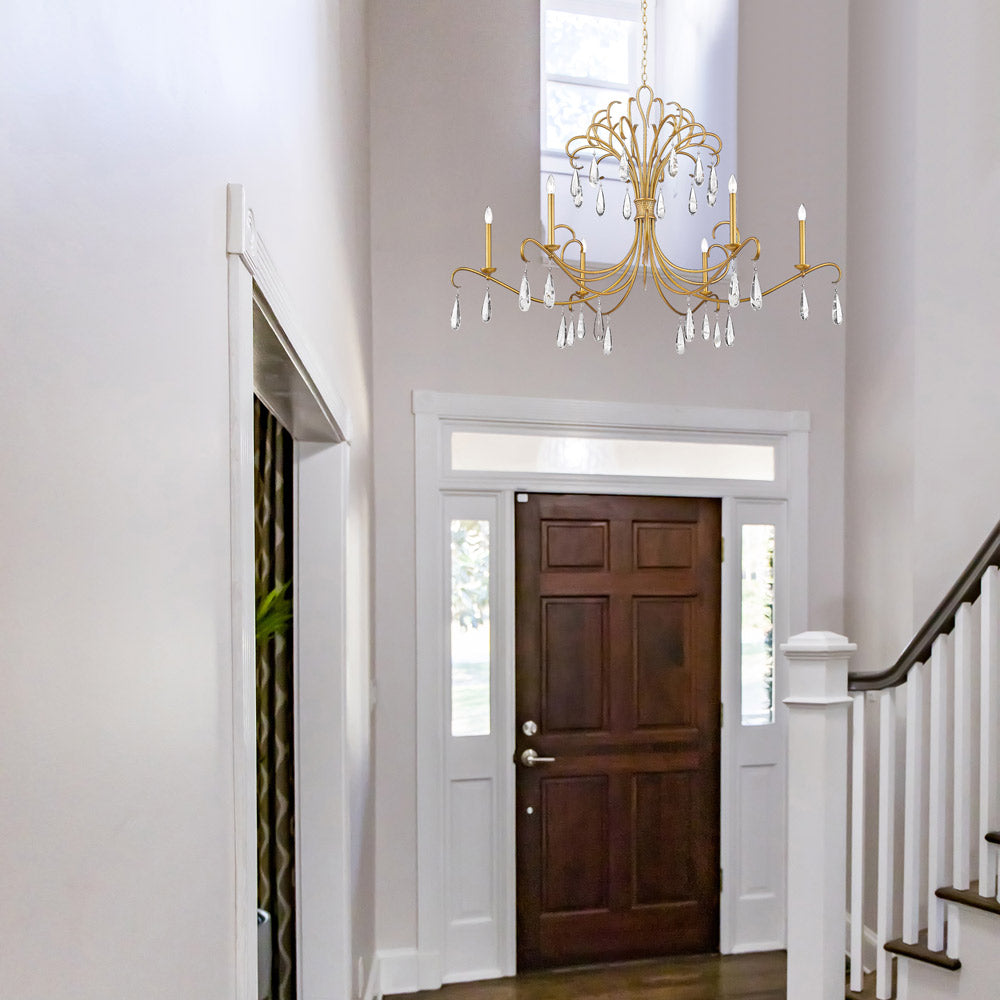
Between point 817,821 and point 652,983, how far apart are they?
1.67 m

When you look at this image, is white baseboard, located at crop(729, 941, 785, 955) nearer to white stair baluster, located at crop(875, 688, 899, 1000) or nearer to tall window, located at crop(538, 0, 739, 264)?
white stair baluster, located at crop(875, 688, 899, 1000)

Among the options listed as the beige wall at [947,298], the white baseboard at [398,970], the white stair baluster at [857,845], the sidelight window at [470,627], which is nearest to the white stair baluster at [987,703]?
the white stair baluster at [857,845]

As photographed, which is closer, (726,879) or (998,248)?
(998,248)

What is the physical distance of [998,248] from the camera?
3727mm

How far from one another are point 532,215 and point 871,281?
4.84 feet

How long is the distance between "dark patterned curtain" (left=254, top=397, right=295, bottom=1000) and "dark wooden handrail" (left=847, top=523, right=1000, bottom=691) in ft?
5.42

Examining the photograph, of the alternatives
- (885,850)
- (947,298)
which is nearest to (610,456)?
(947,298)

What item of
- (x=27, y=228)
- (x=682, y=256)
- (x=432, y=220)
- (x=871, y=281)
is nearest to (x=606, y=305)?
(x=682, y=256)

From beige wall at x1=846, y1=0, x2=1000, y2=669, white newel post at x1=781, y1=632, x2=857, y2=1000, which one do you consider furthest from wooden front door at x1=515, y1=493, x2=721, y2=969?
white newel post at x1=781, y1=632, x2=857, y2=1000

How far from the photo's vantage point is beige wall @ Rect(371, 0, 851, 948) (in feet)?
12.7

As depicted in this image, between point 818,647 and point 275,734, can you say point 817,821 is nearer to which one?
point 818,647

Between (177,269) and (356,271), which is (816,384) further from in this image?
(177,269)

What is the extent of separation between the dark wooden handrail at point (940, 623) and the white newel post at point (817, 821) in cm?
14

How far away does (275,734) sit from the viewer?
9.32 ft
